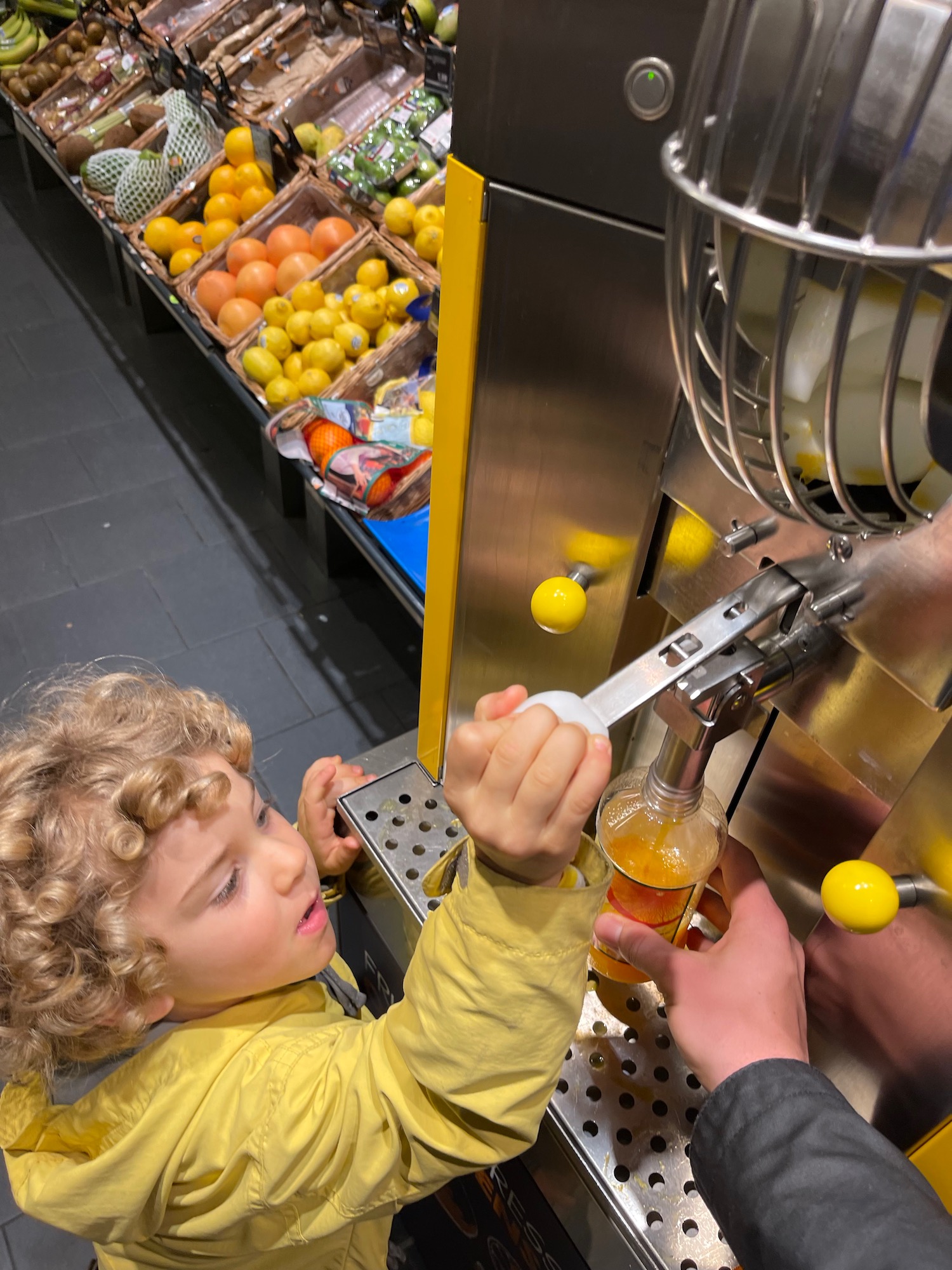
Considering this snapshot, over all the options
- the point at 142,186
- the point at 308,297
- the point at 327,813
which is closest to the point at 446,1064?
the point at 327,813

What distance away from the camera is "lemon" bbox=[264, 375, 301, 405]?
6.91 feet

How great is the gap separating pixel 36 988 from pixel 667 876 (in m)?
0.50

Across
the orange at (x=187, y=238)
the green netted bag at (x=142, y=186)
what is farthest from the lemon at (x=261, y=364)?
the green netted bag at (x=142, y=186)

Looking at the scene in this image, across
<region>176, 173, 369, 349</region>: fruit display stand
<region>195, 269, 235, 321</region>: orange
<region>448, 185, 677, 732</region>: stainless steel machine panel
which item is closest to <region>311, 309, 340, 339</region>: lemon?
<region>176, 173, 369, 349</region>: fruit display stand

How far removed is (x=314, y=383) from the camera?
2.09m

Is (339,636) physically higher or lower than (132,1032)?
lower

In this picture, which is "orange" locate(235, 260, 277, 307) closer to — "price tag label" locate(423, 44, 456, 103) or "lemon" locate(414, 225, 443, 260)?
"lemon" locate(414, 225, 443, 260)

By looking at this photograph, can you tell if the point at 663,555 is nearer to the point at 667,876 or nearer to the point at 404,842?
the point at 667,876

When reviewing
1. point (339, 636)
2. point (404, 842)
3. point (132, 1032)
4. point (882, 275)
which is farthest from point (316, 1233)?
point (339, 636)

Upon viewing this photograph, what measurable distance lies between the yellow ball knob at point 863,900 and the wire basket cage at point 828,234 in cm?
22

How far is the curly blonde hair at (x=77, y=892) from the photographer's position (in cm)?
68

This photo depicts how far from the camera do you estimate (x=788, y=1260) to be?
52 centimetres

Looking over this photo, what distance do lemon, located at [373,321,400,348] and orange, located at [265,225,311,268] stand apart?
39 cm

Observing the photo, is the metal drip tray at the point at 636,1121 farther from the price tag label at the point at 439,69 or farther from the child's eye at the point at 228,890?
the price tag label at the point at 439,69
